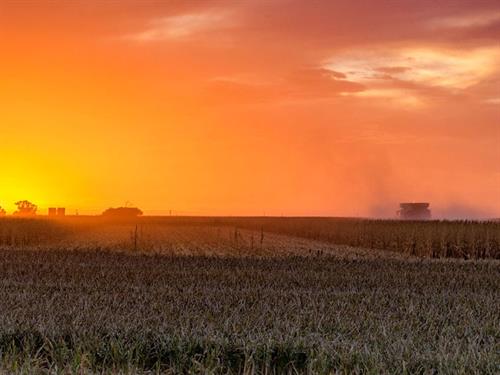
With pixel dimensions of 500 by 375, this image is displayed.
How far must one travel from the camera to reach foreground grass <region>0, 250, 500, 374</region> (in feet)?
33.4

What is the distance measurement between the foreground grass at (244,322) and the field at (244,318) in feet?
0.11

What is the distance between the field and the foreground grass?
0.03 metres

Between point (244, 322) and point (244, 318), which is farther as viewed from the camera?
point (244, 318)

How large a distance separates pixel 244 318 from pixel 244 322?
469 millimetres

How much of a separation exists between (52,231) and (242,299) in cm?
4526

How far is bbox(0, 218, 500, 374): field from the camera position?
33.6 ft

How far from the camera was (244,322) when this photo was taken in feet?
42.0

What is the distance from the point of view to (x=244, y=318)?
43.6ft

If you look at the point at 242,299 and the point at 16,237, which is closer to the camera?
the point at 242,299

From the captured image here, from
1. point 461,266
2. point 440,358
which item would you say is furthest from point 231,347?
point 461,266

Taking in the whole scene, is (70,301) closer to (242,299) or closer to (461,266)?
(242,299)

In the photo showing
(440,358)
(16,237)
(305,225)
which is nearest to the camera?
(440,358)

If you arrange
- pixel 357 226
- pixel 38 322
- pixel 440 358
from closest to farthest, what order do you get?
pixel 440 358 < pixel 38 322 < pixel 357 226

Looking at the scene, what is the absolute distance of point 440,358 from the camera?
9.85m
